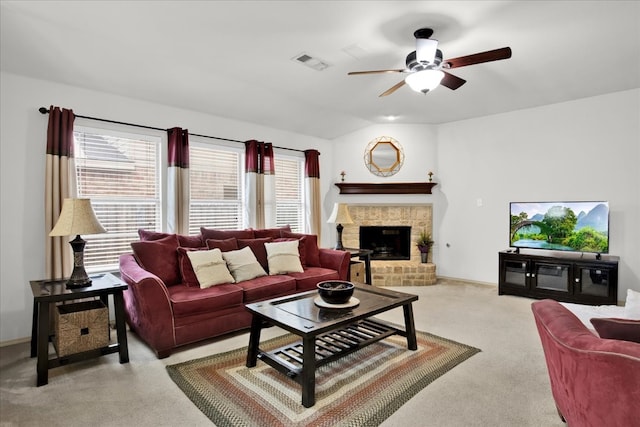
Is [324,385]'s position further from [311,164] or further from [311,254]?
[311,164]

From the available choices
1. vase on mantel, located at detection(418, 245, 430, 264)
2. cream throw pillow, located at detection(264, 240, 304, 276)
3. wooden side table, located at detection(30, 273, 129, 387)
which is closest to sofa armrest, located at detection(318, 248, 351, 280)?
cream throw pillow, located at detection(264, 240, 304, 276)

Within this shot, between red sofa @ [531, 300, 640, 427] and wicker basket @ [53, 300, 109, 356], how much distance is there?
10.0ft

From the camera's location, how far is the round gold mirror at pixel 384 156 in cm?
604

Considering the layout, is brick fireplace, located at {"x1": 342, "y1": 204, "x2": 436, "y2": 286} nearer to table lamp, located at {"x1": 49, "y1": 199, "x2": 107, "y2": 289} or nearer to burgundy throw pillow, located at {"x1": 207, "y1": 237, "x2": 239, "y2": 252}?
burgundy throw pillow, located at {"x1": 207, "y1": 237, "x2": 239, "y2": 252}

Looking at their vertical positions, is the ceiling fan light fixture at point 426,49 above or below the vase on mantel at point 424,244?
above

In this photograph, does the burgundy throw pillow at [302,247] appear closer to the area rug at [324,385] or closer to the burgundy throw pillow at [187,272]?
the burgundy throw pillow at [187,272]

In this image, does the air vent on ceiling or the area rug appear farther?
the air vent on ceiling

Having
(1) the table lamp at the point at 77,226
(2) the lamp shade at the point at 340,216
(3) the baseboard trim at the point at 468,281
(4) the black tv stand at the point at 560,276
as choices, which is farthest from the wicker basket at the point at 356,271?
(1) the table lamp at the point at 77,226

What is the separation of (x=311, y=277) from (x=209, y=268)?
3.79 ft

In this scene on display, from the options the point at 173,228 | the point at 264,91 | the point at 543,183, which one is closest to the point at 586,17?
the point at 543,183

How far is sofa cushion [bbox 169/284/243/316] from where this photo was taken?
302cm

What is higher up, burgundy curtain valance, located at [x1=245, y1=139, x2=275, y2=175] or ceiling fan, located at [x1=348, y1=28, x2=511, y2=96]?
ceiling fan, located at [x1=348, y1=28, x2=511, y2=96]

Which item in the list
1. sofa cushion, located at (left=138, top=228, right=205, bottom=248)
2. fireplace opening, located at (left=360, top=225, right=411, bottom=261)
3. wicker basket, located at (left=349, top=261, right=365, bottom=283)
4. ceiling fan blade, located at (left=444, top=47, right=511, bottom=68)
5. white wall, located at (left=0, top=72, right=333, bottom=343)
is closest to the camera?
ceiling fan blade, located at (left=444, top=47, right=511, bottom=68)

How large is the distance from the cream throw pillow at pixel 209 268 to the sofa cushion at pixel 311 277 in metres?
0.75
